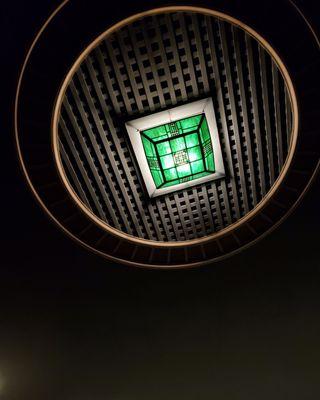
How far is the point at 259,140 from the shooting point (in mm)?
2307

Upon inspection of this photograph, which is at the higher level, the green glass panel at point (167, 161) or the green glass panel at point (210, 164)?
the green glass panel at point (167, 161)

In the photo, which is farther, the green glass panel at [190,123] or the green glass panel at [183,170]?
the green glass panel at [183,170]

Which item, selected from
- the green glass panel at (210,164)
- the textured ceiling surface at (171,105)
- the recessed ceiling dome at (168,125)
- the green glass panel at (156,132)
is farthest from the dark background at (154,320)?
the green glass panel at (156,132)

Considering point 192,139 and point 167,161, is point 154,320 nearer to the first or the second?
point 167,161

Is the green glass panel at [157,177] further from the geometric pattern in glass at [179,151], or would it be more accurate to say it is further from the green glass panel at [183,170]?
the green glass panel at [183,170]

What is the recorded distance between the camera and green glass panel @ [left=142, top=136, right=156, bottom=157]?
2.26m

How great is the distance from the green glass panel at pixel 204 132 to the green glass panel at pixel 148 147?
0.36 metres

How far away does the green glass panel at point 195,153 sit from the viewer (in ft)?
7.55

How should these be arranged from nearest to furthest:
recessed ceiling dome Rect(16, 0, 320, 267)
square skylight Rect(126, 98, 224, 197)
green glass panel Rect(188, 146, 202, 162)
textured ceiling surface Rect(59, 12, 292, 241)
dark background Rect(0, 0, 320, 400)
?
recessed ceiling dome Rect(16, 0, 320, 267)
textured ceiling surface Rect(59, 12, 292, 241)
square skylight Rect(126, 98, 224, 197)
green glass panel Rect(188, 146, 202, 162)
dark background Rect(0, 0, 320, 400)

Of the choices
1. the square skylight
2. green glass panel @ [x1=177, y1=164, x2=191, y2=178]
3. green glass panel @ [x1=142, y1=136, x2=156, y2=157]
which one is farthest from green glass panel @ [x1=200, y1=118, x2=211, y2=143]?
green glass panel @ [x1=142, y1=136, x2=156, y2=157]

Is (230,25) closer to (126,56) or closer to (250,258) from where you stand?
(126,56)

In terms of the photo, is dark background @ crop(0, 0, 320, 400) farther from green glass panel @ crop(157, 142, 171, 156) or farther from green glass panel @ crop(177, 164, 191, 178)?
green glass panel @ crop(157, 142, 171, 156)

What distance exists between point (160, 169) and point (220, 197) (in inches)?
21.2

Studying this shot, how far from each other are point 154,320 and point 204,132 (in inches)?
63.0
